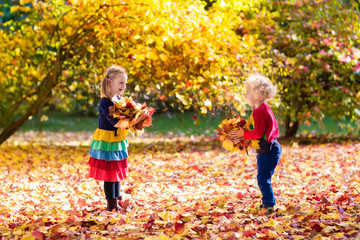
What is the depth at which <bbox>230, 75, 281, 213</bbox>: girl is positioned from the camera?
4.02m

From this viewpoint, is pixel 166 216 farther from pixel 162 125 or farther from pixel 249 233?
pixel 162 125

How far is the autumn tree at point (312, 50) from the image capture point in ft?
31.2

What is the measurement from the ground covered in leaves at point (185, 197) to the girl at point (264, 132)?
303 mm

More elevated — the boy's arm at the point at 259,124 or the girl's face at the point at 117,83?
the girl's face at the point at 117,83

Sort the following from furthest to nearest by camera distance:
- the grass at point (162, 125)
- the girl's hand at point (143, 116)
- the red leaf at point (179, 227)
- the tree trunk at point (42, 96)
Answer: the grass at point (162, 125) → the tree trunk at point (42, 96) → the girl's hand at point (143, 116) → the red leaf at point (179, 227)

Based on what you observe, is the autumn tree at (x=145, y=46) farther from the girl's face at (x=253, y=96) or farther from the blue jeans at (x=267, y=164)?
the blue jeans at (x=267, y=164)

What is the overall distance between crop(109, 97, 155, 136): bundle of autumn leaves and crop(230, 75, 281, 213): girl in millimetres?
949

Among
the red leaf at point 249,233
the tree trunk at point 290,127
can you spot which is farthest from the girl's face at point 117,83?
the tree trunk at point 290,127

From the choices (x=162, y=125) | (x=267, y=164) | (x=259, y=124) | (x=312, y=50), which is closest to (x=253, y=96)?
(x=259, y=124)

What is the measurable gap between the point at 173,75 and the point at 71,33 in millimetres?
2121

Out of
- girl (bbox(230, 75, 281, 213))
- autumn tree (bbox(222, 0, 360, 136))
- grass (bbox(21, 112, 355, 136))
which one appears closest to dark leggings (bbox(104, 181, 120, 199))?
girl (bbox(230, 75, 281, 213))

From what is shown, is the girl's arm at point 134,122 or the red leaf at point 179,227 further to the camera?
the girl's arm at point 134,122

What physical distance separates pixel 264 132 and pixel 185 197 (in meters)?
1.44

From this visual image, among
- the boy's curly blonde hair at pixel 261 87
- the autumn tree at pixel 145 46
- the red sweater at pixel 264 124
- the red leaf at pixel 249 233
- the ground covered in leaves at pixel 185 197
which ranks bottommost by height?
Answer: the ground covered in leaves at pixel 185 197
